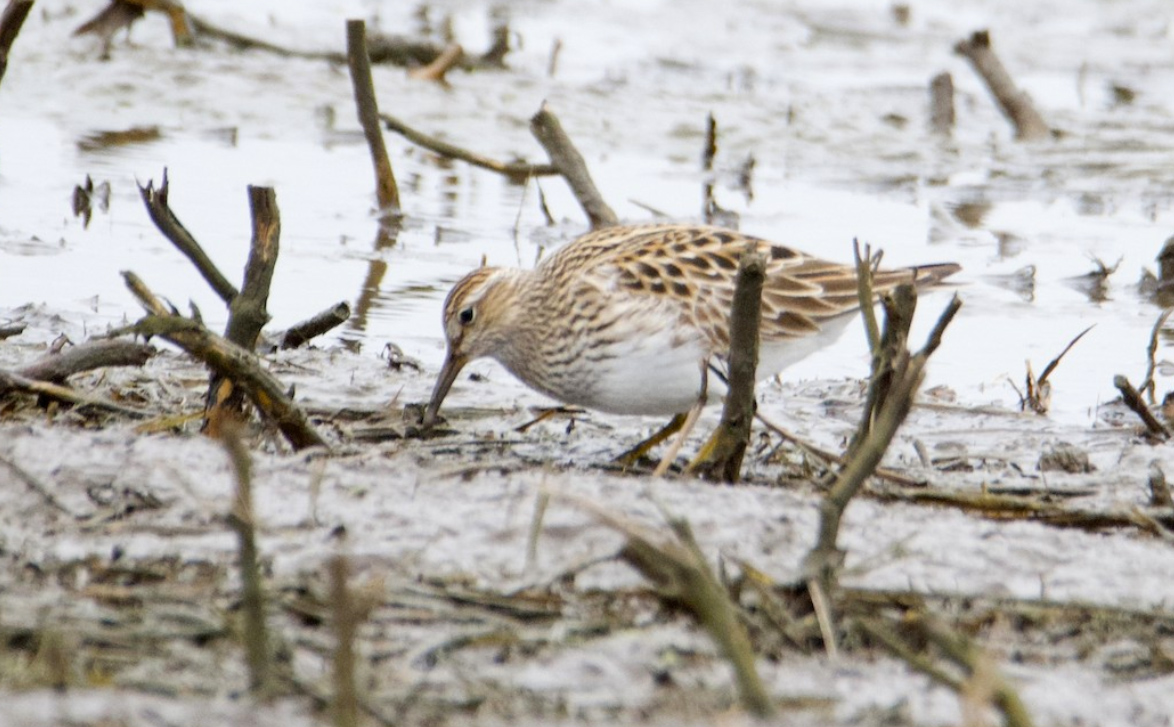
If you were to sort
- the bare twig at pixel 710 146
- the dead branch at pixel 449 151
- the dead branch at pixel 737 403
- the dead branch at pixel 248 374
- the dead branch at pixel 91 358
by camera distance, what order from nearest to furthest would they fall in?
the dead branch at pixel 737 403 < the dead branch at pixel 248 374 < the dead branch at pixel 91 358 < the dead branch at pixel 449 151 < the bare twig at pixel 710 146

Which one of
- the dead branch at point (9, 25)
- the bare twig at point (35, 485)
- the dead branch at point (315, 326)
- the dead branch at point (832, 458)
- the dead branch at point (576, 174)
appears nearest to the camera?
the bare twig at point (35, 485)

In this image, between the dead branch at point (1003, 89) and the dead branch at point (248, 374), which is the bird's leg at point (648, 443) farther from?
the dead branch at point (1003, 89)

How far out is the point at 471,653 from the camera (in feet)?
11.8

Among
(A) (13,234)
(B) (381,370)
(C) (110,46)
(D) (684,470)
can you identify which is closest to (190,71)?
(C) (110,46)

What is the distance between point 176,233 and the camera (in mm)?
5531

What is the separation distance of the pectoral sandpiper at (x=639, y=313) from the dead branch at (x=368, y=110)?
2.84 metres

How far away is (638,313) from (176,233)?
1.64m

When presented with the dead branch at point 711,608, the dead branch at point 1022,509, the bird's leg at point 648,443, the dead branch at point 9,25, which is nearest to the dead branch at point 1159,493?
the dead branch at point 1022,509

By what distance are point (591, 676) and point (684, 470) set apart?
6.68 ft

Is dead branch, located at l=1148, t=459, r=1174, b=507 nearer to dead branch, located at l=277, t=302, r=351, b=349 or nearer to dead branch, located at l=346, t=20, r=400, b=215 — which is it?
dead branch, located at l=277, t=302, r=351, b=349

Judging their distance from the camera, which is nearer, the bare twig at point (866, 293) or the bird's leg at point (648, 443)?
the bare twig at point (866, 293)

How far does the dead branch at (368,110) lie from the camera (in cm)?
923

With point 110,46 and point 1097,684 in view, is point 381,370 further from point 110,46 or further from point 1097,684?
point 110,46

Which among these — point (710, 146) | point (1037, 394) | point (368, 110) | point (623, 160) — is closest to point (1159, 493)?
point (1037, 394)
